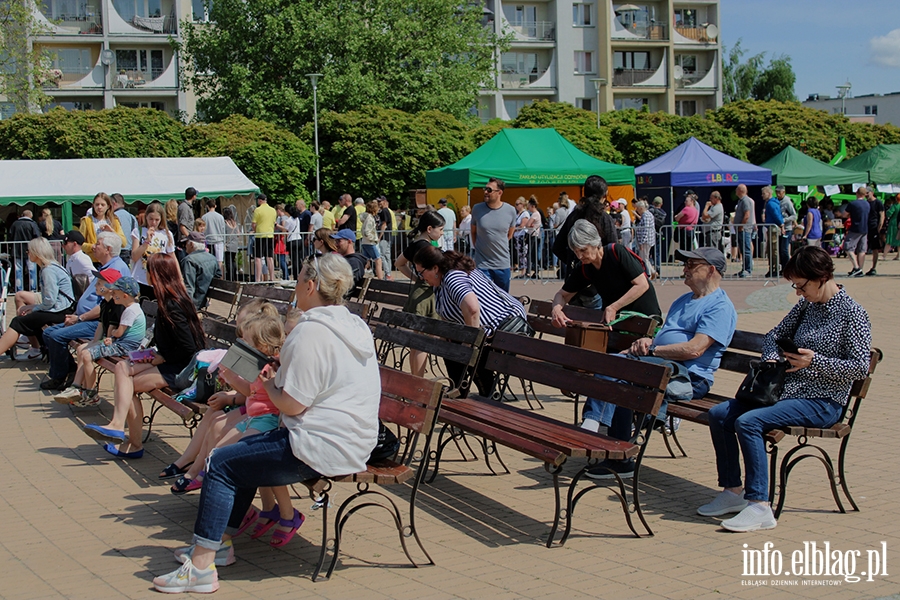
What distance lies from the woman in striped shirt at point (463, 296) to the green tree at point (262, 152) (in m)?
29.5

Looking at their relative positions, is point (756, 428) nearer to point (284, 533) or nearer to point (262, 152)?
point (284, 533)

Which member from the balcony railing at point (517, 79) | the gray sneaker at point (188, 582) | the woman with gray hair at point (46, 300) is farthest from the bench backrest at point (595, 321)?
the balcony railing at point (517, 79)

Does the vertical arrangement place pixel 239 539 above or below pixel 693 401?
below

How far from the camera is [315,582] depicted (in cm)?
495

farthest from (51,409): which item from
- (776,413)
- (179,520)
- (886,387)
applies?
(886,387)

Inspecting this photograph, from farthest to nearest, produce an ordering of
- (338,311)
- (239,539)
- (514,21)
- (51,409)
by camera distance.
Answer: (514,21)
(51,409)
(239,539)
(338,311)

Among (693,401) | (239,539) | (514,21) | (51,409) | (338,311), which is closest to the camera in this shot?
(338,311)

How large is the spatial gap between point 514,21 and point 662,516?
61.8 metres

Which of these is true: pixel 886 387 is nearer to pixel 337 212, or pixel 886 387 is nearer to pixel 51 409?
pixel 51 409

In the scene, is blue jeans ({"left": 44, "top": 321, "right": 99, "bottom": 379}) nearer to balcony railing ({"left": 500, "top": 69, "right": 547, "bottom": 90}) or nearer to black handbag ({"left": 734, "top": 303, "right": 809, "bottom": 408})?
black handbag ({"left": 734, "top": 303, "right": 809, "bottom": 408})

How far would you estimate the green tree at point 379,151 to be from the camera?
38.4 metres

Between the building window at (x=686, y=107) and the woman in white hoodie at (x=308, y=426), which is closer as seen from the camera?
the woman in white hoodie at (x=308, y=426)

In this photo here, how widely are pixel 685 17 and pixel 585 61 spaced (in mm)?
10022

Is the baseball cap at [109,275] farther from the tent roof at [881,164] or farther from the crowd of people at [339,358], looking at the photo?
the tent roof at [881,164]
